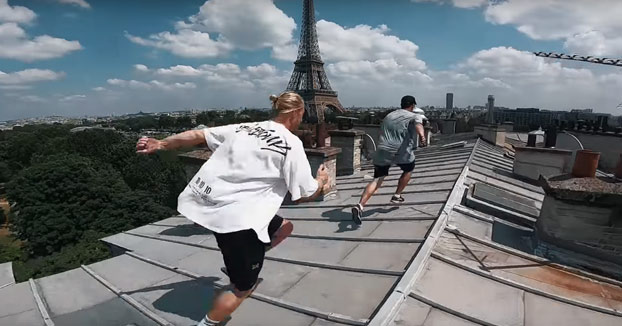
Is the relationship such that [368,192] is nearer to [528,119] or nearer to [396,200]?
[396,200]

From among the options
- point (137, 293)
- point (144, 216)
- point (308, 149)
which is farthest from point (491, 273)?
point (144, 216)

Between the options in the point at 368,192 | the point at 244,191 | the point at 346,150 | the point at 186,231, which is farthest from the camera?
the point at 346,150

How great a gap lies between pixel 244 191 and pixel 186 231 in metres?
4.08

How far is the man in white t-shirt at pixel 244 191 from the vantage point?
236 centimetres

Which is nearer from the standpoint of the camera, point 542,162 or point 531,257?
point 531,257

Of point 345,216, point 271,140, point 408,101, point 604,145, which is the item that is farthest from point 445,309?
point 604,145

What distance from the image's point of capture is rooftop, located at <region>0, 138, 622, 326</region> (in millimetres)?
2885

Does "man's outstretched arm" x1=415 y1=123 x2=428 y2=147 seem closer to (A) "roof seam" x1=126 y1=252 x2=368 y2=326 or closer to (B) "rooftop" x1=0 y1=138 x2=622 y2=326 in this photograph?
(B) "rooftop" x1=0 y1=138 x2=622 y2=326

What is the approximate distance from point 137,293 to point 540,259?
4.38 metres

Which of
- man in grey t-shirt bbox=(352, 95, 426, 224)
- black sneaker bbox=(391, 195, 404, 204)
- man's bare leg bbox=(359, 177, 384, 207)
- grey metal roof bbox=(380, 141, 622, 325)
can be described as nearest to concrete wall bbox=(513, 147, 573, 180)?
grey metal roof bbox=(380, 141, 622, 325)

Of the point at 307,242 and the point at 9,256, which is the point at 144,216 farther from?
the point at 307,242

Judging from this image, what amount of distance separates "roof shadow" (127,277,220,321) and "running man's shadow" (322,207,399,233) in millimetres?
1980

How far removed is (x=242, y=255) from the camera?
2447mm

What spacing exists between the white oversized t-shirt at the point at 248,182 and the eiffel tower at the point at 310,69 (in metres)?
72.1
